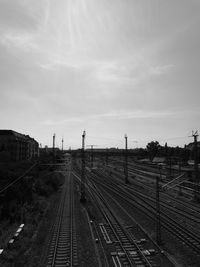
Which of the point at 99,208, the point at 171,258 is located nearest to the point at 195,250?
the point at 171,258

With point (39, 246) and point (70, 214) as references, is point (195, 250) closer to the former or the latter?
point (39, 246)

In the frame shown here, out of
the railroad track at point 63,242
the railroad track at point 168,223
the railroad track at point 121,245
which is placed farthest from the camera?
the railroad track at point 168,223

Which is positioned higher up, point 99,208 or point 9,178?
point 9,178

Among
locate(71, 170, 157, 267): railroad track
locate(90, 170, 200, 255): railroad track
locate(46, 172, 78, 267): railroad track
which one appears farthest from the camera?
locate(90, 170, 200, 255): railroad track

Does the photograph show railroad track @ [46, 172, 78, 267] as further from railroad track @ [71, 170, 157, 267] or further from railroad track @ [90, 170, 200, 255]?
railroad track @ [90, 170, 200, 255]

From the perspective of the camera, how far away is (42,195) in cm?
A: 3941

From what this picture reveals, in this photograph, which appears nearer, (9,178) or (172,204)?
(172,204)

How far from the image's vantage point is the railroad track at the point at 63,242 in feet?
52.9

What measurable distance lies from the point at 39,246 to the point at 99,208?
13892mm

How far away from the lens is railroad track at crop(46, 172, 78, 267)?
52.9 feet

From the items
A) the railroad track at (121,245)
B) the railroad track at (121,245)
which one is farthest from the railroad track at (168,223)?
the railroad track at (121,245)

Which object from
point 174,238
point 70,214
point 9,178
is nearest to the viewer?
point 174,238

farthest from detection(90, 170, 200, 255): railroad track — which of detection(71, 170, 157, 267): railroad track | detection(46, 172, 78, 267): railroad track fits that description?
detection(46, 172, 78, 267): railroad track

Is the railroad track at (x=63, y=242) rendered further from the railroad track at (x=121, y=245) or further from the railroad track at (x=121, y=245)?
the railroad track at (x=121, y=245)
